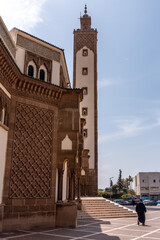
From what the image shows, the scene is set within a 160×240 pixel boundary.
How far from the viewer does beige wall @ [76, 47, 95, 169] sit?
25672 millimetres

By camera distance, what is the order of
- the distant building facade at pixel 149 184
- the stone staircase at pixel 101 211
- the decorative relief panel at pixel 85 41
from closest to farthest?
the stone staircase at pixel 101 211, the decorative relief panel at pixel 85 41, the distant building facade at pixel 149 184

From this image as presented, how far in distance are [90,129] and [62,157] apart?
15.2 meters

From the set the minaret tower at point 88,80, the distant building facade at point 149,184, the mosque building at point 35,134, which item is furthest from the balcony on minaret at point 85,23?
the distant building facade at point 149,184

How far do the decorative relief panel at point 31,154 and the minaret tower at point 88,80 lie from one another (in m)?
14.9

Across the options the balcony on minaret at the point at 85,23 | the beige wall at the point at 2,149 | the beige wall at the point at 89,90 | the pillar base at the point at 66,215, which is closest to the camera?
the beige wall at the point at 2,149

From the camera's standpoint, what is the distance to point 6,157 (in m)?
9.53

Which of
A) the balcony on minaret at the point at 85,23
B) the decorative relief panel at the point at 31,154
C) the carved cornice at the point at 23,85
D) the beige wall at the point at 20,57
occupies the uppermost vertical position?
the balcony on minaret at the point at 85,23

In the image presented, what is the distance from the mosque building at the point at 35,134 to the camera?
9445 millimetres

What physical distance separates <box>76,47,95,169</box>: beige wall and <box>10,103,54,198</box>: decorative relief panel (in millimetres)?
14860

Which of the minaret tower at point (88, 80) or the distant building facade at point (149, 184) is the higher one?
the minaret tower at point (88, 80)

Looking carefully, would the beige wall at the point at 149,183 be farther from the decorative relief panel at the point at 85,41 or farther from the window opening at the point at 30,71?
the window opening at the point at 30,71

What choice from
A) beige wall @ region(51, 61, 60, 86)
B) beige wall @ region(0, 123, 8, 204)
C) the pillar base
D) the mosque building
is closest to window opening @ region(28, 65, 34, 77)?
the mosque building

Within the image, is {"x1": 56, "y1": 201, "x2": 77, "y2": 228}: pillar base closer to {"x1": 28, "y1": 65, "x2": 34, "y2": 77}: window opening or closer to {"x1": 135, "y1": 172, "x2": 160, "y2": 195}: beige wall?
{"x1": 28, "y1": 65, "x2": 34, "y2": 77}: window opening

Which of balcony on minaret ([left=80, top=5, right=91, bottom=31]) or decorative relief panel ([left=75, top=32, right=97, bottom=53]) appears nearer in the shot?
decorative relief panel ([left=75, top=32, right=97, bottom=53])
